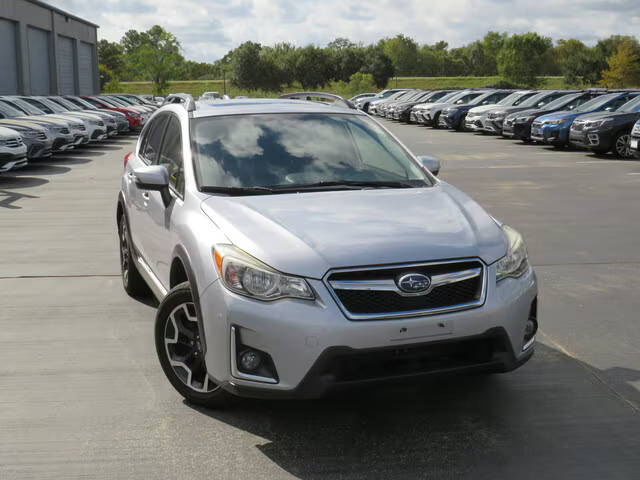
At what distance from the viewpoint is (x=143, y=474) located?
3.48 meters

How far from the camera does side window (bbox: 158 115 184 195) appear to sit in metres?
4.84

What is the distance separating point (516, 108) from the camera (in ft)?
86.5

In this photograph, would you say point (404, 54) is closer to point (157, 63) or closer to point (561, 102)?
point (157, 63)

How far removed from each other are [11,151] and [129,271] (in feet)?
33.0

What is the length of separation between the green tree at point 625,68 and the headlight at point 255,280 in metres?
84.0

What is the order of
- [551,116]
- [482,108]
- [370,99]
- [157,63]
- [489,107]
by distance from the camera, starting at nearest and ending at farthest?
[551,116]
[489,107]
[482,108]
[370,99]
[157,63]

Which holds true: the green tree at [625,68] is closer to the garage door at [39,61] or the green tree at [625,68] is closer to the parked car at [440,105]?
the parked car at [440,105]

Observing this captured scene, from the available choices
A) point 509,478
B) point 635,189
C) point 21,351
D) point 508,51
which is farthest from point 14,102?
point 508,51

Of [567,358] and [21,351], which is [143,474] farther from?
[567,358]

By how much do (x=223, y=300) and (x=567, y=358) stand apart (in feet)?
8.21

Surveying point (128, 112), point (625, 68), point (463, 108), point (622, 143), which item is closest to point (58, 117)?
point (128, 112)

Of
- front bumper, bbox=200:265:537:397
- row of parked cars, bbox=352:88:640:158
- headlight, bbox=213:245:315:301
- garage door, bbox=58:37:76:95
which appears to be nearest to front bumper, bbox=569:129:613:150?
row of parked cars, bbox=352:88:640:158

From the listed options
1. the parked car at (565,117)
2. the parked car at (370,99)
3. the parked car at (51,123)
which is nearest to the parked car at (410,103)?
the parked car at (370,99)

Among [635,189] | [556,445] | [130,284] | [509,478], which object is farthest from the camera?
[635,189]
